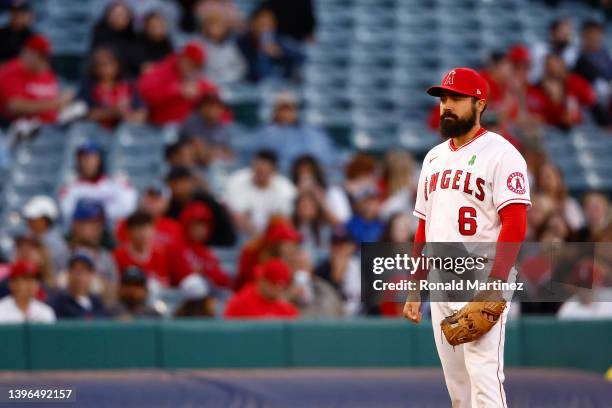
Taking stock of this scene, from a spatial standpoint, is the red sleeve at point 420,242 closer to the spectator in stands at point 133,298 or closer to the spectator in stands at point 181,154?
the spectator in stands at point 133,298

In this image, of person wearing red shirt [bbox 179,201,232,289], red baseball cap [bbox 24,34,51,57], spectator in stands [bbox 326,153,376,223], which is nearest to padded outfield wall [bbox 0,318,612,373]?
person wearing red shirt [bbox 179,201,232,289]

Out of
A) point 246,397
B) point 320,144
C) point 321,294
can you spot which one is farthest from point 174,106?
point 246,397

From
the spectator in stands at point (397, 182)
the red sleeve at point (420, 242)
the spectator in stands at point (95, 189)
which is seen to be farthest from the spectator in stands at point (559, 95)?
the red sleeve at point (420, 242)

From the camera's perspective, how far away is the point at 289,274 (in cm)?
683

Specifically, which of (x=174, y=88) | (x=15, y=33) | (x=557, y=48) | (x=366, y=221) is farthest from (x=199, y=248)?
(x=557, y=48)

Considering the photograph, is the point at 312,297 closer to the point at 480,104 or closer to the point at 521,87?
the point at 480,104

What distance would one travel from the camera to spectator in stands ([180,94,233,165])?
876 cm

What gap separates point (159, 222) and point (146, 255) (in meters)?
0.39

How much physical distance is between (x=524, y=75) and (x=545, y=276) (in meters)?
3.40

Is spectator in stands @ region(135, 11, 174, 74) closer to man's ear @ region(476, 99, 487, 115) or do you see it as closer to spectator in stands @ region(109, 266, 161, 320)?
spectator in stands @ region(109, 266, 161, 320)

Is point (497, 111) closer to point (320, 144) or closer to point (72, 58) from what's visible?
point (320, 144)

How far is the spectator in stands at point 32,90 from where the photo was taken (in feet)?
30.0

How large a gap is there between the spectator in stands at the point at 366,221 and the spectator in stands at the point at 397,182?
21cm

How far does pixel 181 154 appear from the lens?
840cm
